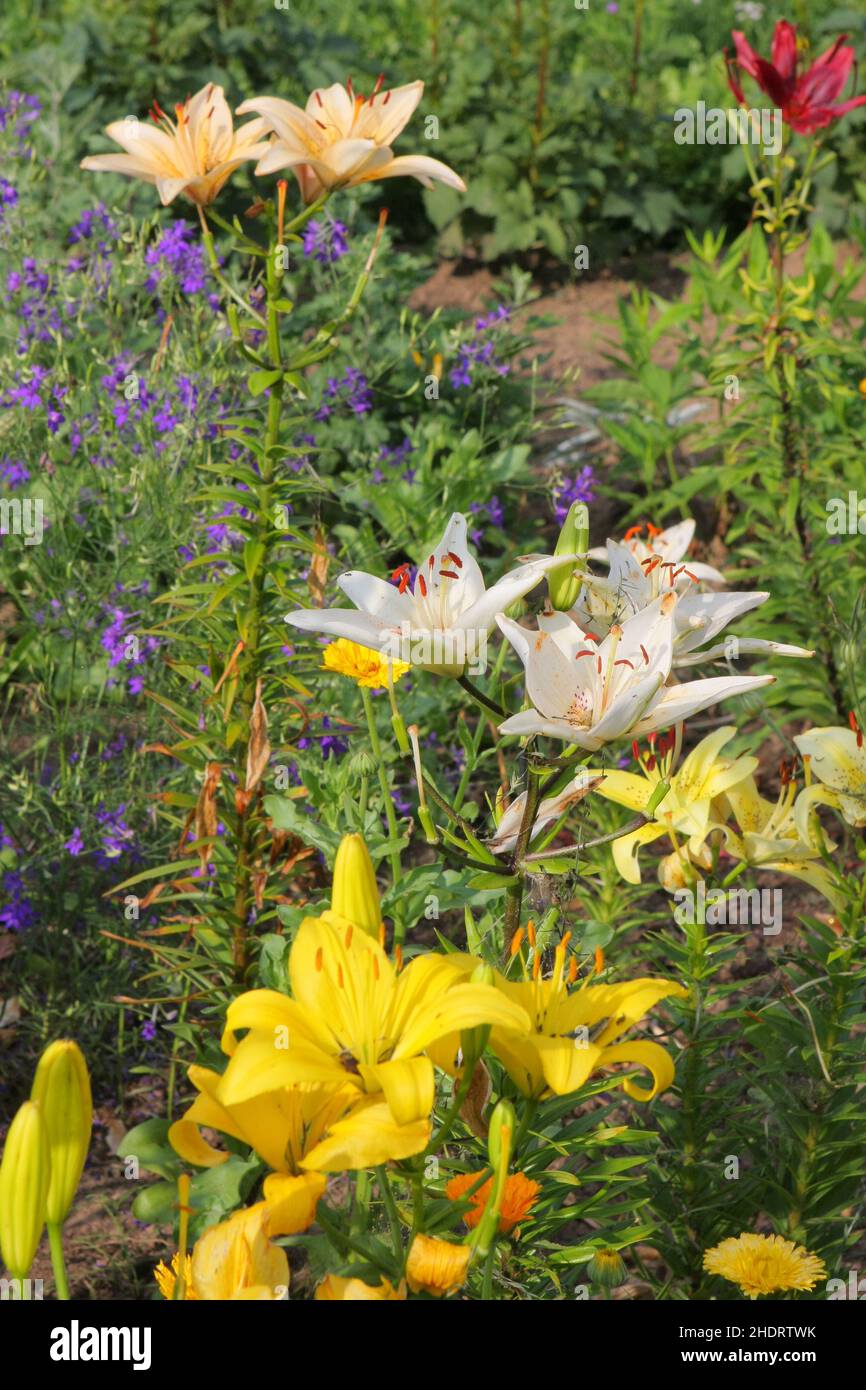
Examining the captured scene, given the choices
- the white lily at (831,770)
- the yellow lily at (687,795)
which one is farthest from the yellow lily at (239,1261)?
the white lily at (831,770)

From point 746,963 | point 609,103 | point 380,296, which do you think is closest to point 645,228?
point 609,103

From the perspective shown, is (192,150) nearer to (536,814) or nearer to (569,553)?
(569,553)

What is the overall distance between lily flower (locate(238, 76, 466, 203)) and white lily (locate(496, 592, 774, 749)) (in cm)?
79

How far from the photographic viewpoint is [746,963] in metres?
3.09

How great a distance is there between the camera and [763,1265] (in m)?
1.76

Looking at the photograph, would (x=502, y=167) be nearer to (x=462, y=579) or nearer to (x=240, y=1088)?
(x=462, y=579)

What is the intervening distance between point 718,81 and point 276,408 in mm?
4421

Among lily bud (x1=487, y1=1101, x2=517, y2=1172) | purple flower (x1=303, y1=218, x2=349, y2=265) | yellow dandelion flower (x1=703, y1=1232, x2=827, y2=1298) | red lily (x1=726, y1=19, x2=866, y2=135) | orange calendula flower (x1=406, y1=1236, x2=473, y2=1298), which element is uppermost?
purple flower (x1=303, y1=218, x2=349, y2=265)

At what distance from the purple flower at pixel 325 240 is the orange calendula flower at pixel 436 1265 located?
9.64 ft

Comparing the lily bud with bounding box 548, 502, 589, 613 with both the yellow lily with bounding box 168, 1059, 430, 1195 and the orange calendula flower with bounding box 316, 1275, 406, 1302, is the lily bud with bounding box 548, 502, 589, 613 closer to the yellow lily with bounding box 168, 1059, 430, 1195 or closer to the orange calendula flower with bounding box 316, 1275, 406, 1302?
the yellow lily with bounding box 168, 1059, 430, 1195

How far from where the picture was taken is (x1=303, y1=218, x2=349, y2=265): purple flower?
381 cm

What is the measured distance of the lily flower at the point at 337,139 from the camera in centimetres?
199

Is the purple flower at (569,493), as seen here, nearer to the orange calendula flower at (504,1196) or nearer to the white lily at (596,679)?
the white lily at (596,679)

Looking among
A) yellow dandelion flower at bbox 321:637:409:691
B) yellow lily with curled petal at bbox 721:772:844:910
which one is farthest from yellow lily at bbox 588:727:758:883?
yellow dandelion flower at bbox 321:637:409:691
